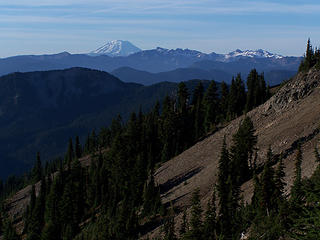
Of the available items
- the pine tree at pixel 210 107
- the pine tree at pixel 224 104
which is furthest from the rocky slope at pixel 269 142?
the pine tree at pixel 224 104

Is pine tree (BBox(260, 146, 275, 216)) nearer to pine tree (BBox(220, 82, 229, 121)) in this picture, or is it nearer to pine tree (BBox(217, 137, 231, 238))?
pine tree (BBox(217, 137, 231, 238))

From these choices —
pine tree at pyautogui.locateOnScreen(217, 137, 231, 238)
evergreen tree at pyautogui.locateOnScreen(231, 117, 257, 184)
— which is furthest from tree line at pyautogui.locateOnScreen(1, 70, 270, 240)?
evergreen tree at pyautogui.locateOnScreen(231, 117, 257, 184)

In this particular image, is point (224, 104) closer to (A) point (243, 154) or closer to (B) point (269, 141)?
(B) point (269, 141)

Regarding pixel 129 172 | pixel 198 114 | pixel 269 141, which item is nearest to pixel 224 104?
pixel 198 114

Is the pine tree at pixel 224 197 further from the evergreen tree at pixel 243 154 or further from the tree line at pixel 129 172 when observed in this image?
the tree line at pixel 129 172

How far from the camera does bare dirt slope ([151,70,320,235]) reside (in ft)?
174

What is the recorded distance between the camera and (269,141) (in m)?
60.2

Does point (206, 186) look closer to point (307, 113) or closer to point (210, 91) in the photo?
point (307, 113)

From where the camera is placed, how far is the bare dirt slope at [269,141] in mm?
53000

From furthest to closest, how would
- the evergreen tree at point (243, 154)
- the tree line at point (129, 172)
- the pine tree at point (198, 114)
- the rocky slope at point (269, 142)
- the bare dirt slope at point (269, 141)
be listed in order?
the pine tree at point (198, 114) → the tree line at point (129, 172) → the bare dirt slope at point (269, 141) → the rocky slope at point (269, 142) → the evergreen tree at point (243, 154)

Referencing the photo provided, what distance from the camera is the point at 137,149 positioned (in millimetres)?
89500

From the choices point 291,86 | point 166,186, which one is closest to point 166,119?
point 166,186

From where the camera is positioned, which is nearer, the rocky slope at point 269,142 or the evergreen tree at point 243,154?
the evergreen tree at point 243,154

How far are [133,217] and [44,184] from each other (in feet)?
179
